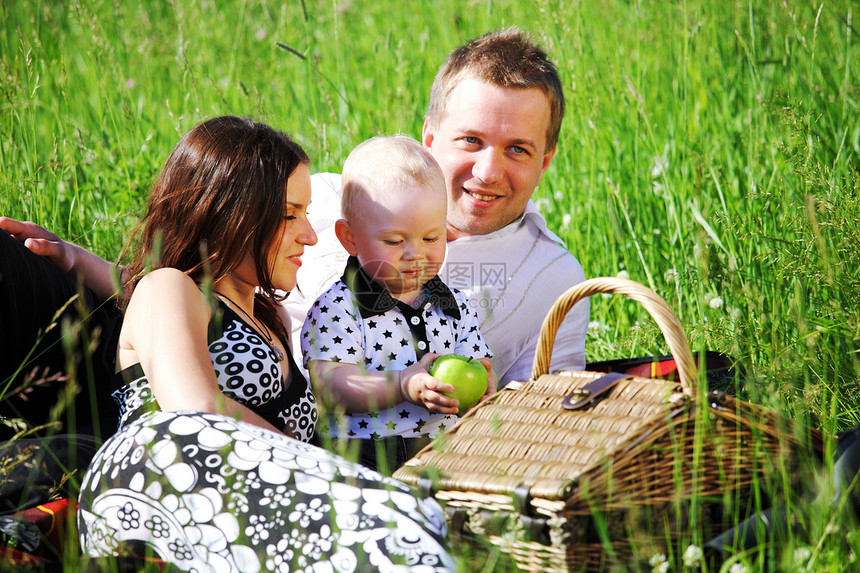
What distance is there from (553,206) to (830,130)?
1.27 meters

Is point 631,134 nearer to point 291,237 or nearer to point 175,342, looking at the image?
point 291,237

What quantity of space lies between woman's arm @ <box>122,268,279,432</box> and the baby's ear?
0.58m

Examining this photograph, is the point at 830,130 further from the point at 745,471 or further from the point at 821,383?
the point at 745,471

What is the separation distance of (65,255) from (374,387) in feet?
3.76

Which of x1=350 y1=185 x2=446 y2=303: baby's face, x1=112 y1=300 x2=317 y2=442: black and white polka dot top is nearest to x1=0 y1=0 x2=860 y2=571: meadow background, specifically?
x1=112 y1=300 x2=317 y2=442: black and white polka dot top

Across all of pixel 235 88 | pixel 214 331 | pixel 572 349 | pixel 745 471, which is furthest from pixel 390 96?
pixel 745 471

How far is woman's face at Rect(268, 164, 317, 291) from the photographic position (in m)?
2.30

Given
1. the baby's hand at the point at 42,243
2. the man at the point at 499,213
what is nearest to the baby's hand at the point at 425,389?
the man at the point at 499,213

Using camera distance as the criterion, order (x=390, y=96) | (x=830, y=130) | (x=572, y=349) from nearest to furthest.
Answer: (x=572, y=349) → (x=830, y=130) → (x=390, y=96)

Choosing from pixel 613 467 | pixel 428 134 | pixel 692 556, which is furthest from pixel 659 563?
pixel 428 134

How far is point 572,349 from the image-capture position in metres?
3.00

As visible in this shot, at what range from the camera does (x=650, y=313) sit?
1862 millimetres

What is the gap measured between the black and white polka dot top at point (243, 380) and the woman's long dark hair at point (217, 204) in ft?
0.51

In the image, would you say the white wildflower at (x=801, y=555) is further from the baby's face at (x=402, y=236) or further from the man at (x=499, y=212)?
the man at (x=499, y=212)
